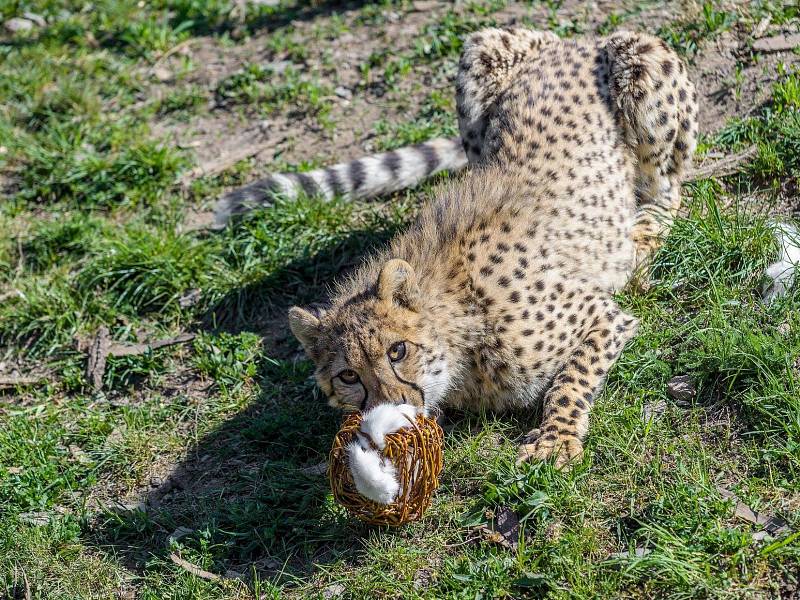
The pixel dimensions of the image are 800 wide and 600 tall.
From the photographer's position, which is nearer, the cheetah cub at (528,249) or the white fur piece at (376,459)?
the white fur piece at (376,459)

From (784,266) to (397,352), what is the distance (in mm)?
2054

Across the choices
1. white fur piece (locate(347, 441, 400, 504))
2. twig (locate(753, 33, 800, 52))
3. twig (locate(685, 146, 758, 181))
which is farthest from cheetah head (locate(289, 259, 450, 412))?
twig (locate(753, 33, 800, 52))

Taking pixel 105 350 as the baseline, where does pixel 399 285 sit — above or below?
above

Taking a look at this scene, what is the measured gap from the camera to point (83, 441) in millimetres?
5430

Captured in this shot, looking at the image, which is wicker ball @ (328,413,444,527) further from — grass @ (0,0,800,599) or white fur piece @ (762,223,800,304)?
white fur piece @ (762,223,800,304)

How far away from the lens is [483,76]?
19.8 feet

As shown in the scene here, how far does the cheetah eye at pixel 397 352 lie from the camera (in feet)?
14.8

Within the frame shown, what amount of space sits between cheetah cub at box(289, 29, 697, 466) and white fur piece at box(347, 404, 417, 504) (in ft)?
0.68

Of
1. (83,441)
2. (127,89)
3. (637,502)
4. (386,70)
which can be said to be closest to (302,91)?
(386,70)

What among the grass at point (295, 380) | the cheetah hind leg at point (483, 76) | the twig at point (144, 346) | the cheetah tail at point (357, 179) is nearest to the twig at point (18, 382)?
the grass at point (295, 380)

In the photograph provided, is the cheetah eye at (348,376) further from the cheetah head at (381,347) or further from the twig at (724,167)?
the twig at (724,167)

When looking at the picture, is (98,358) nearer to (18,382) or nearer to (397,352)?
(18,382)

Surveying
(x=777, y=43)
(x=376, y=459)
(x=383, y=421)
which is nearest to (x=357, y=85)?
(x=777, y=43)

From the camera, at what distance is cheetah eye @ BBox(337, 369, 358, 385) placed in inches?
178
